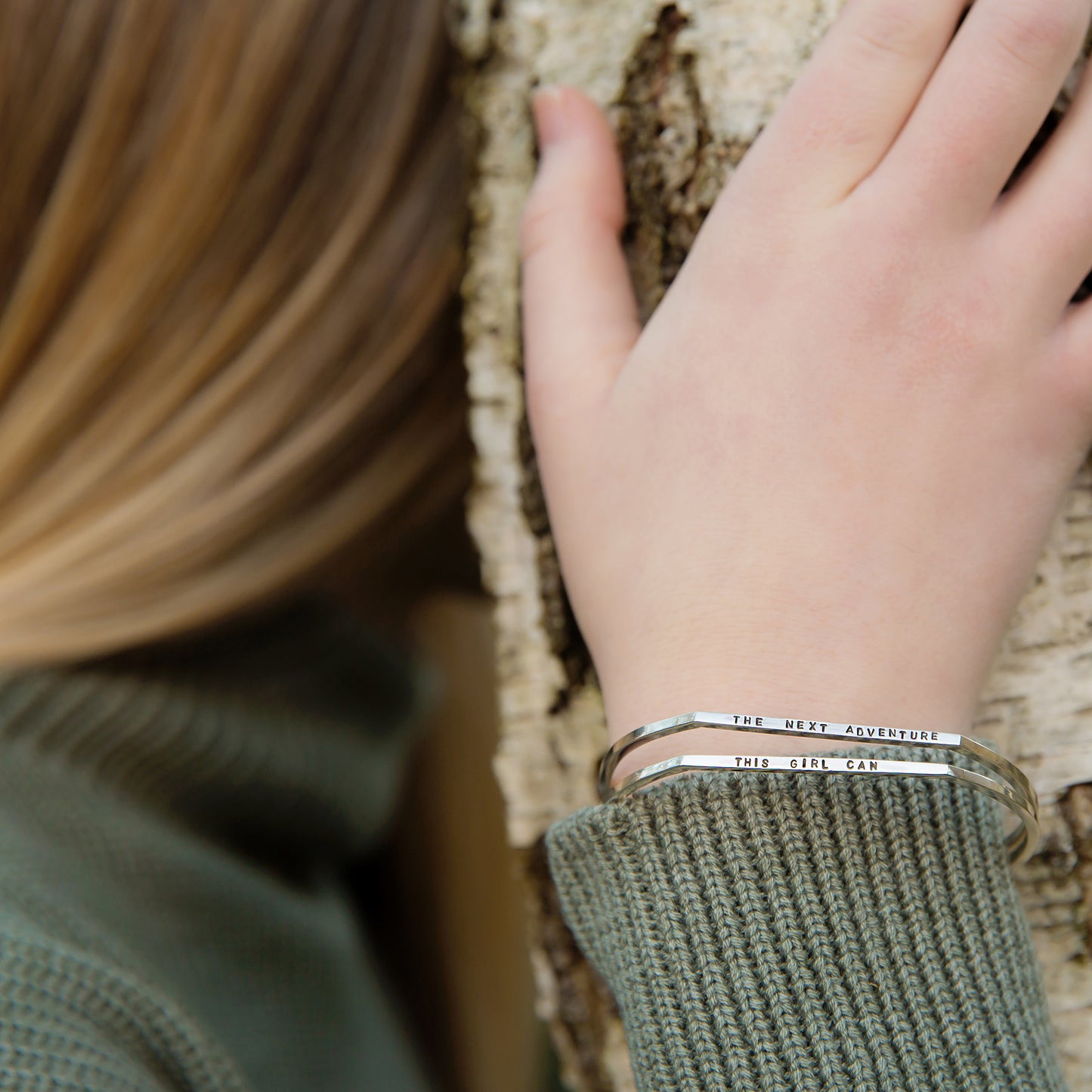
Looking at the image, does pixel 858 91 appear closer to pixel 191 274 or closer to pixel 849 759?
pixel 849 759

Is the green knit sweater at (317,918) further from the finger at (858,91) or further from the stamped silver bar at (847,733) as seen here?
the finger at (858,91)

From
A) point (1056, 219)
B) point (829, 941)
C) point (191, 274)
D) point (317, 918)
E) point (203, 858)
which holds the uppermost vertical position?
point (1056, 219)

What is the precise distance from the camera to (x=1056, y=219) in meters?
0.48

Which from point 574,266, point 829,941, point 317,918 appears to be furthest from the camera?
point 317,918

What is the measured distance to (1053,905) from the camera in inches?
20.6

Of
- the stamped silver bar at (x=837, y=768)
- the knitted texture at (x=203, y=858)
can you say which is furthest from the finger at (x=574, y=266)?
the knitted texture at (x=203, y=858)

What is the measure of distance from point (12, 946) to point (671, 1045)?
1.17ft

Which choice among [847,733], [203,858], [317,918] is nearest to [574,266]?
[847,733]

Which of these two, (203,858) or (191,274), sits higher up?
(191,274)

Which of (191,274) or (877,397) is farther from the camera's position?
(191,274)

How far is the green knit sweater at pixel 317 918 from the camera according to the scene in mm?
439

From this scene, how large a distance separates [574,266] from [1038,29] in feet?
0.88

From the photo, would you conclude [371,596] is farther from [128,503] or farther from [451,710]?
[451,710]

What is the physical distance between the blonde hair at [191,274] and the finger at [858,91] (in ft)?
1.07
